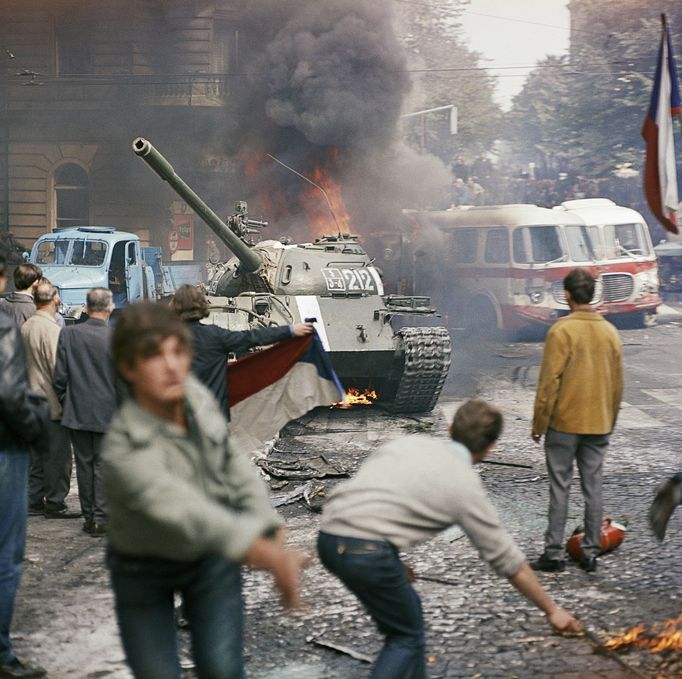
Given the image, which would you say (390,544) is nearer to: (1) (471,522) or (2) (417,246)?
(1) (471,522)

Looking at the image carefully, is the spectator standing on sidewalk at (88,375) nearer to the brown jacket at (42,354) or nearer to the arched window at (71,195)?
the brown jacket at (42,354)

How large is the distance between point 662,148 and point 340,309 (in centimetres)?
594

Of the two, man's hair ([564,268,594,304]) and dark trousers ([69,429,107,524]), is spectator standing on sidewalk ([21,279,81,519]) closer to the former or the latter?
dark trousers ([69,429,107,524])

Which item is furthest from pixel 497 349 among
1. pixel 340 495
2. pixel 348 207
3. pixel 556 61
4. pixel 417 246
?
pixel 556 61

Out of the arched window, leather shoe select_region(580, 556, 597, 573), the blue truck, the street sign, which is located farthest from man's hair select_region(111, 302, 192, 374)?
the arched window

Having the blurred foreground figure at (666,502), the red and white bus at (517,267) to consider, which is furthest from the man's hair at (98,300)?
the red and white bus at (517,267)

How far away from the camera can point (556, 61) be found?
140ft

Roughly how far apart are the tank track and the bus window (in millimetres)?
9663

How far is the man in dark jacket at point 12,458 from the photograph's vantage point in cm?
435

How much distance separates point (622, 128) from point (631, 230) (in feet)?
48.5

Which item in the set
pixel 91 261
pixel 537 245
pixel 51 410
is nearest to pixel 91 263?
pixel 91 261

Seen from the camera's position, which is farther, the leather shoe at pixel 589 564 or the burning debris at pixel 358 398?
the burning debris at pixel 358 398

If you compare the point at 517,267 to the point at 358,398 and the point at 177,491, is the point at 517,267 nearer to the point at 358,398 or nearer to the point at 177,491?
the point at 358,398

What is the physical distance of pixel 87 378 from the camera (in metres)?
7.13
